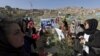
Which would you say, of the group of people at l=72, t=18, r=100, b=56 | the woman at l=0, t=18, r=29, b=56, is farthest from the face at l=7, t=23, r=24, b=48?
the group of people at l=72, t=18, r=100, b=56

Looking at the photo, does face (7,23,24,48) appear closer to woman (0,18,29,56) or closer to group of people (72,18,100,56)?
woman (0,18,29,56)

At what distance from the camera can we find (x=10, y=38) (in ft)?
9.76

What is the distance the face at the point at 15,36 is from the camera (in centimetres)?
297

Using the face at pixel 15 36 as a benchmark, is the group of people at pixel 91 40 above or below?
below

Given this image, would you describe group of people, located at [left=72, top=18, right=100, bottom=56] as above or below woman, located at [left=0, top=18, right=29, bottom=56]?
below

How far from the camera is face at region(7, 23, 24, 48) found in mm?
2969

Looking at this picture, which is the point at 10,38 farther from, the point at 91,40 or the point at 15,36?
the point at 91,40

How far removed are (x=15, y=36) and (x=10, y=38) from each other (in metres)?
0.06

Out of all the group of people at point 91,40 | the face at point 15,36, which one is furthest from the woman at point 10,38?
the group of people at point 91,40

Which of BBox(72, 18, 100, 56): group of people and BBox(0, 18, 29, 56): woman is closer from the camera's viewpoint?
BBox(0, 18, 29, 56): woman

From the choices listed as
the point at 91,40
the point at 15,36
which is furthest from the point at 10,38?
the point at 91,40

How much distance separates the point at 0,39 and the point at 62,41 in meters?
6.91

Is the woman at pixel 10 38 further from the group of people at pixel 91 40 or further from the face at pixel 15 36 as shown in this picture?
the group of people at pixel 91 40

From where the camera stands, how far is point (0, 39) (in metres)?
2.88
